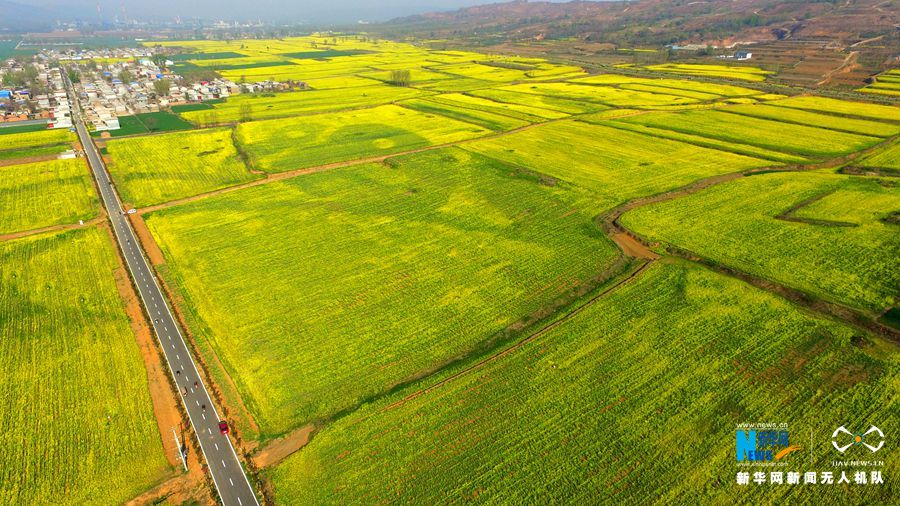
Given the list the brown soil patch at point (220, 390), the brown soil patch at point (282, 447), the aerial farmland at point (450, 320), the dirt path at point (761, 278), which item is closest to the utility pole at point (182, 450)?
the aerial farmland at point (450, 320)

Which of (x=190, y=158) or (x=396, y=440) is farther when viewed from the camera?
(x=190, y=158)

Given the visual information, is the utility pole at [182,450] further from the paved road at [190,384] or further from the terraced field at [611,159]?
the terraced field at [611,159]

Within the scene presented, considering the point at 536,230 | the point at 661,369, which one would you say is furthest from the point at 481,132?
the point at 661,369

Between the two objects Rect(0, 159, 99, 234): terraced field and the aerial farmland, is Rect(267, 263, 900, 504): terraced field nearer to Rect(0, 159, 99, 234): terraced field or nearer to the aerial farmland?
the aerial farmland

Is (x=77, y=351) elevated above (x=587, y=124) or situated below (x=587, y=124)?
below

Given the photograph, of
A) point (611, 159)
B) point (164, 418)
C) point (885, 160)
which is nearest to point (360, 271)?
point (164, 418)

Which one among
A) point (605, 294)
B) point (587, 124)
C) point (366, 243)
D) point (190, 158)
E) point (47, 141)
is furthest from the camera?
point (587, 124)

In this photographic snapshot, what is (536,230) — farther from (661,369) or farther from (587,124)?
(587,124)
